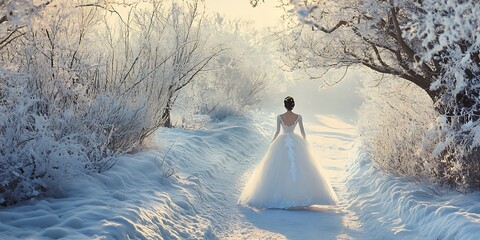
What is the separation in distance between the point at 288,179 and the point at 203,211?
1.80 metres

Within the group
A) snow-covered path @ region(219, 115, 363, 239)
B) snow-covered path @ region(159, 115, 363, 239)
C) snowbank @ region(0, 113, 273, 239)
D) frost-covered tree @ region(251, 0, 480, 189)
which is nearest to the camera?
snowbank @ region(0, 113, 273, 239)

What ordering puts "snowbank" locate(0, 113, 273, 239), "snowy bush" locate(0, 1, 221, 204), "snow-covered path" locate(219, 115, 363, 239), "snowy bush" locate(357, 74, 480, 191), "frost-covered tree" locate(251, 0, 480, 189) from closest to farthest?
"snowbank" locate(0, 113, 273, 239), "snowy bush" locate(0, 1, 221, 204), "frost-covered tree" locate(251, 0, 480, 189), "snow-covered path" locate(219, 115, 363, 239), "snowy bush" locate(357, 74, 480, 191)

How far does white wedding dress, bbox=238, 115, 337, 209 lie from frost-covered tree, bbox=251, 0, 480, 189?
5.27 feet

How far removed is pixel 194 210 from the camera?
8586 millimetres

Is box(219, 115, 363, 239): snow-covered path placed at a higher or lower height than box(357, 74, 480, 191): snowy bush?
lower

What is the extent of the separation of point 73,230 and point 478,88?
563 centimetres

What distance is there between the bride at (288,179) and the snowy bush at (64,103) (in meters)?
2.26

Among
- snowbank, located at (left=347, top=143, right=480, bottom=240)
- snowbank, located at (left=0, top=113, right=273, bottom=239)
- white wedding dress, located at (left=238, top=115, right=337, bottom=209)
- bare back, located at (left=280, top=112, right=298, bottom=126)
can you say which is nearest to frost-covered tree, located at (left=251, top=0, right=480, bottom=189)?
snowbank, located at (left=347, top=143, right=480, bottom=240)

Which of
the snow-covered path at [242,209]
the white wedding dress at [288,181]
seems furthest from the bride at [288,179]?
the snow-covered path at [242,209]

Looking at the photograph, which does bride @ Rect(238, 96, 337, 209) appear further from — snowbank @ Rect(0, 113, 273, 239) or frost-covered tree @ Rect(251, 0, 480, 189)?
frost-covered tree @ Rect(251, 0, 480, 189)

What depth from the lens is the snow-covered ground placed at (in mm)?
6168

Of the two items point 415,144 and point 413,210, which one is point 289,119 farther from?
point 413,210

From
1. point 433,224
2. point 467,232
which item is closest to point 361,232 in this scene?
point 433,224

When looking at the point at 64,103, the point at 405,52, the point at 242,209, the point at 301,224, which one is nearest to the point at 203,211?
the point at 242,209
